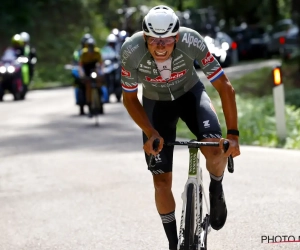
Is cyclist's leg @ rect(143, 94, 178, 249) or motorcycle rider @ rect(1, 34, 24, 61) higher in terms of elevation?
cyclist's leg @ rect(143, 94, 178, 249)

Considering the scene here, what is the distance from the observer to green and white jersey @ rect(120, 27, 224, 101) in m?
6.31

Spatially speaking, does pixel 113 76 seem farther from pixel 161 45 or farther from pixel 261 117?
pixel 161 45

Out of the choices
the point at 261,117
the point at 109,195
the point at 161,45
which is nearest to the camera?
the point at 161,45

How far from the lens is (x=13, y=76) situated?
91.8 ft

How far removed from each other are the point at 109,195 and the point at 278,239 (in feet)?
10.7

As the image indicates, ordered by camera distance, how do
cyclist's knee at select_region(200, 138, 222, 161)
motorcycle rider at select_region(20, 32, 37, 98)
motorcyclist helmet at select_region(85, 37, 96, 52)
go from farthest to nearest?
motorcycle rider at select_region(20, 32, 37, 98)
motorcyclist helmet at select_region(85, 37, 96, 52)
cyclist's knee at select_region(200, 138, 222, 161)

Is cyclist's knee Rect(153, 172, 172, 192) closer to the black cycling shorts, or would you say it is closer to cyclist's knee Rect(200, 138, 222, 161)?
the black cycling shorts

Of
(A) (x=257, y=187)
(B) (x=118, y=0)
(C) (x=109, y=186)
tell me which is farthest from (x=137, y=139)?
(B) (x=118, y=0)

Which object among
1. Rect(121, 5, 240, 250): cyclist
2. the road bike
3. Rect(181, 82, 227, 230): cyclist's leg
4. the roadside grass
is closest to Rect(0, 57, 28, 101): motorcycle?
the roadside grass

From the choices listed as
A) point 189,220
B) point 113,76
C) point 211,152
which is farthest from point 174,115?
point 113,76

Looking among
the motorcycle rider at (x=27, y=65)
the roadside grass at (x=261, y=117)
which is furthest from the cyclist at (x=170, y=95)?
the motorcycle rider at (x=27, y=65)

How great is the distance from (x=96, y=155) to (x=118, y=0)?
131 ft

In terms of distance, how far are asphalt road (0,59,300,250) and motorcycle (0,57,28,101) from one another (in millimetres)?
11130

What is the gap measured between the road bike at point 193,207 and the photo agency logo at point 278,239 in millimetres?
1082
